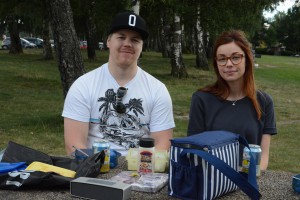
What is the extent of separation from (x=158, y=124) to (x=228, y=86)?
60 centimetres

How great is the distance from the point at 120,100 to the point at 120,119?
0.14 metres

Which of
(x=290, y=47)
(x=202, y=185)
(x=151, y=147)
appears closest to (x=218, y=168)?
(x=202, y=185)

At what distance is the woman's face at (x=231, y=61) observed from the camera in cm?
319

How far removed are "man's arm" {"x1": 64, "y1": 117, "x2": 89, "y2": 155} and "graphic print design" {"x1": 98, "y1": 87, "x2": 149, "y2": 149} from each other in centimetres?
13

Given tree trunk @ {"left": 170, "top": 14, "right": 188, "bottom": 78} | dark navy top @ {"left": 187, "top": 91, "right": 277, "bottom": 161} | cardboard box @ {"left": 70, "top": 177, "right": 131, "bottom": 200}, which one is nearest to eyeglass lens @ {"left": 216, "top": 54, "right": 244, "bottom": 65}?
dark navy top @ {"left": 187, "top": 91, "right": 277, "bottom": 161}

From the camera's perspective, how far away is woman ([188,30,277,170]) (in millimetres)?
3258

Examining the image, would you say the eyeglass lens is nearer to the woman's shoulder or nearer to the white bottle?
the woman's shoulder

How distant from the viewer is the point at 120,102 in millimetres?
3432

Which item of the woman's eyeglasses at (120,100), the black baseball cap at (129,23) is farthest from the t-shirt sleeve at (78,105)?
the black baseball cap at (129,23)

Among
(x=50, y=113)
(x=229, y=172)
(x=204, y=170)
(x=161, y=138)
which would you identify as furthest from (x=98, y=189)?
(x=50, y=113)

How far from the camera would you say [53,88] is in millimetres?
14562

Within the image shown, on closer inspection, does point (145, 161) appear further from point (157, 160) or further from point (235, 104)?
point (235, 104)

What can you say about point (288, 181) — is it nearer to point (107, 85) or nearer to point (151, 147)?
point (151, 147)

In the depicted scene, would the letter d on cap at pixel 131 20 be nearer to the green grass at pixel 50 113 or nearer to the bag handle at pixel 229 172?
the bag handle at pixel 229 172
